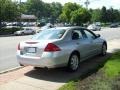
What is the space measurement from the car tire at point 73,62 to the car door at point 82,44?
12.6 inches

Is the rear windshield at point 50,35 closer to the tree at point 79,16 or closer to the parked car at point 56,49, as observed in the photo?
the parked car at point 56,49

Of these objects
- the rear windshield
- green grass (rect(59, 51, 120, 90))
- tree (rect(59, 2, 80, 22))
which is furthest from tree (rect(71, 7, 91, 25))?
green grass (rect(59, 51, 120, 90))

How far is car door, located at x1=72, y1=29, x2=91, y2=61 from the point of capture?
378 inches

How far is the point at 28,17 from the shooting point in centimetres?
10294

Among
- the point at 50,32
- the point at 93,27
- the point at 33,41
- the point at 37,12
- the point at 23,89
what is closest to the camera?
the point at 23,89

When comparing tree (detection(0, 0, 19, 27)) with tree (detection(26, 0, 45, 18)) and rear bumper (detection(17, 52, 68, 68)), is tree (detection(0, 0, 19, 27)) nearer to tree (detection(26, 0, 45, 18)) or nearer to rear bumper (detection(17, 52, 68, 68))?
rear bumper (detection(17, 52, 68, 68))

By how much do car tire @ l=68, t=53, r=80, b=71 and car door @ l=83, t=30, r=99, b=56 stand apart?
1233mm

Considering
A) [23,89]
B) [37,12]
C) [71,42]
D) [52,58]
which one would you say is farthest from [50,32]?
[37,12]

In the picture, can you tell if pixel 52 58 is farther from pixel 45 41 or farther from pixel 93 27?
pixel 93 27

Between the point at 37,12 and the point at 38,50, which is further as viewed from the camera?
the point at 37,12

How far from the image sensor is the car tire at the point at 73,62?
9.09 m

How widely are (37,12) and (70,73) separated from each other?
12980cm

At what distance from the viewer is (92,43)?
35.6 ft

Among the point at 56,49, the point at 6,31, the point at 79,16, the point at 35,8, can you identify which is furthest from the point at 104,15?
the point at 56,49
